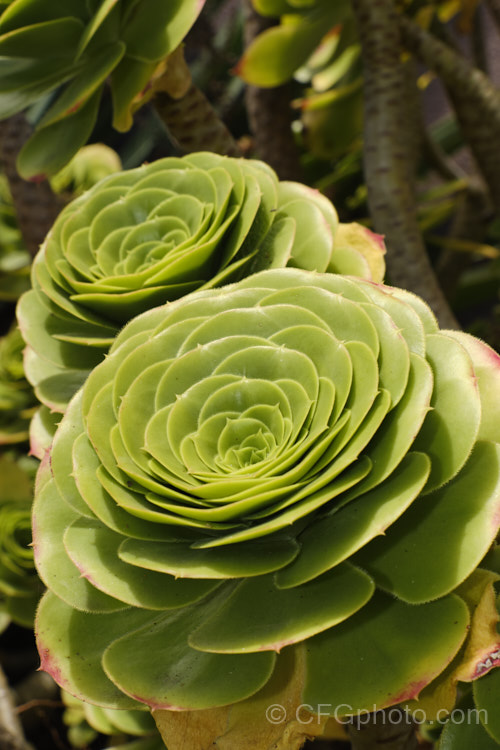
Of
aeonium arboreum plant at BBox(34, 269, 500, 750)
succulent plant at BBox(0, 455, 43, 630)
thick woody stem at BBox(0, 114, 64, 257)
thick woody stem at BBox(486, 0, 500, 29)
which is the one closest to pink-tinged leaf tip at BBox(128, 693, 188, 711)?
aeonium arboreum plant at BBox(34, 269, 500, 750)

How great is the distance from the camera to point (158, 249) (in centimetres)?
49

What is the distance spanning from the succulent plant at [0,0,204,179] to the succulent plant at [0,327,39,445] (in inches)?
20.1

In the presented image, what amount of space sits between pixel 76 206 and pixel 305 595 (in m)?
0.35

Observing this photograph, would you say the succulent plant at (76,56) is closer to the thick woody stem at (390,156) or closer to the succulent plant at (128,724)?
the thick woody stem at (390,156)

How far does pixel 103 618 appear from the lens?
0.40 meters

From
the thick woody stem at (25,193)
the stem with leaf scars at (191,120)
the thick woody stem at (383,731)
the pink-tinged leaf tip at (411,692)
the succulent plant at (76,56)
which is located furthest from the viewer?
the thick woody stem at (25,193)

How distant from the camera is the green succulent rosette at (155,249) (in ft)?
1.55

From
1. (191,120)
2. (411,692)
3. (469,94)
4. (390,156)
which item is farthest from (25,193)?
(411,692)

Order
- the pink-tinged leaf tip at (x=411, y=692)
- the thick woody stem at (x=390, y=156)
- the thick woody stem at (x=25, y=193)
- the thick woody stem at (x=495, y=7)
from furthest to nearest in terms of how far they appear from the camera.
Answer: the thick woody stem at (x=495, y=7) < the thick woody stem at (x=25, y=193) < the thick woody stem at (x=390, y=156) < the pink-tinged leaf tip at (x=411, y=692)

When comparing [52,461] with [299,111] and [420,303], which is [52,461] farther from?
[299,111]

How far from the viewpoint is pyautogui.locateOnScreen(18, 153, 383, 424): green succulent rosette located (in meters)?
0.47


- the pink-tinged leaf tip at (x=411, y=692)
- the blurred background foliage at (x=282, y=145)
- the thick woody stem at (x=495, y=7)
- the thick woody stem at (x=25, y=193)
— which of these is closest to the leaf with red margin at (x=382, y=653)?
the pink-tinged leaf tip at (x=411, y=692)

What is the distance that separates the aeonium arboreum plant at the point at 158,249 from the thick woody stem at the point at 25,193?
0.41 m

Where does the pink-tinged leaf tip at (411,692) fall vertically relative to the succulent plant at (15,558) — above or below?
above
